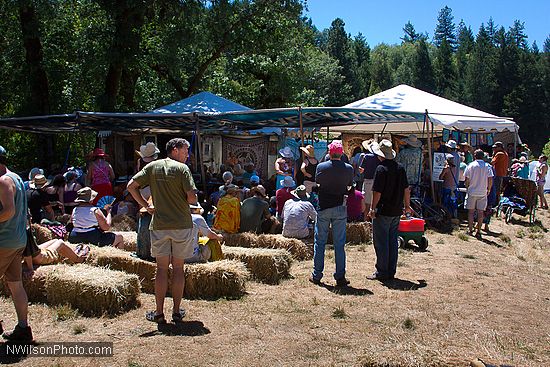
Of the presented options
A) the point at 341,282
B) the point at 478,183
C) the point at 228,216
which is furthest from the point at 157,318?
the point at 478,183

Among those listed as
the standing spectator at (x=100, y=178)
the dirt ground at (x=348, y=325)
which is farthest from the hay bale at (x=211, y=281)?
the standing spectator at (x=100, y=178)

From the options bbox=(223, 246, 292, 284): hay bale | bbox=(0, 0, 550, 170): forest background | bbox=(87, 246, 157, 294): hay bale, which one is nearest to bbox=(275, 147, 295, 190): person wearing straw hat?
bbox=(223, 246, 292, 284): hay bale

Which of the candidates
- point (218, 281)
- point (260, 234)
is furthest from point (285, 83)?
point (218, 281)

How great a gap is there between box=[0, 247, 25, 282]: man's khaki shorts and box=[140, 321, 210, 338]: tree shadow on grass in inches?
46.6

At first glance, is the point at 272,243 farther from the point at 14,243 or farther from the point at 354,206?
the point at 14,243

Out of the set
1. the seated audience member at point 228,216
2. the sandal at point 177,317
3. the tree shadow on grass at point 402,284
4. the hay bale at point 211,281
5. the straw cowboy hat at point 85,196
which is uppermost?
the straw cowboy hat at point 85,196

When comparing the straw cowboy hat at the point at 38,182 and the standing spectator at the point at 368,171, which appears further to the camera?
the standing spectator at the point at 368,171

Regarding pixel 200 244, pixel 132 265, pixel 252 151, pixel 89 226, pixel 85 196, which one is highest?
pixel 252 151

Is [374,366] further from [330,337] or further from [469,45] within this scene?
[469,45]

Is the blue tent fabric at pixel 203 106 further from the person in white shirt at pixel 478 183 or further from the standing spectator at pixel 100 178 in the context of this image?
the person in white shirt at pixel 478 183

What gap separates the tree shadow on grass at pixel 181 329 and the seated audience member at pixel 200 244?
114cm

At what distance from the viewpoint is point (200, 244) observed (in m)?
6.83

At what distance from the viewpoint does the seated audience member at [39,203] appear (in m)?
9.83

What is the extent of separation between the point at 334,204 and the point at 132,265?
8.07 feet
